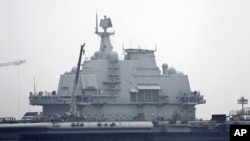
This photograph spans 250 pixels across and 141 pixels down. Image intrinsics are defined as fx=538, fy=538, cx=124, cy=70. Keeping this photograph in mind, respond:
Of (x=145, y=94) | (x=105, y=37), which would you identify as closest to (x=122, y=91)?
(x=145, y=94)

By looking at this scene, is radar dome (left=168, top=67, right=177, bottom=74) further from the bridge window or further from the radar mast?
the radar mast

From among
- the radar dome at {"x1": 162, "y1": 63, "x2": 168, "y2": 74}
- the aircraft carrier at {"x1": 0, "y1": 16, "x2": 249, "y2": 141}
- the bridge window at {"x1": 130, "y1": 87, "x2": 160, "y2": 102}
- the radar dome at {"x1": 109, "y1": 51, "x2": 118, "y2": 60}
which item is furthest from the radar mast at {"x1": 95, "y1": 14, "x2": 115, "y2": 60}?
the radar dome at {"x1": 162, "y1": 63, "x2": 168, "y2": 74}

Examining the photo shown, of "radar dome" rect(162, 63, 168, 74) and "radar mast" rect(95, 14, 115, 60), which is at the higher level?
"radar mast" rect(95, 14, 115, 60)

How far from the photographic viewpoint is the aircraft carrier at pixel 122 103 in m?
54.2

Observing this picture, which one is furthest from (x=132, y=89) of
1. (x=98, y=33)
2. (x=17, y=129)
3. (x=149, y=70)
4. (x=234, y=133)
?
(x=234, y=133)

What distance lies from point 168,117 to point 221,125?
29.3 ft

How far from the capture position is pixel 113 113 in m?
62.1

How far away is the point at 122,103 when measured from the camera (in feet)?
206

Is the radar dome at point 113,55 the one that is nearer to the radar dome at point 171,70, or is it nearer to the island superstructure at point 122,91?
the island superstructure at point 122,91

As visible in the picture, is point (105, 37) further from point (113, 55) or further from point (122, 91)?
point (122, 91)

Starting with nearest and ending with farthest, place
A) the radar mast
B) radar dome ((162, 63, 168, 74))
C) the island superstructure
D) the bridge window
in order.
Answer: the island superstructure, the bridge window, the radar mast, radar dome ((162, 63, 168, 74))

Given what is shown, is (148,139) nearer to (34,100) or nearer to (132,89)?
(132,89)

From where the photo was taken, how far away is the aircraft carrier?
54188mm

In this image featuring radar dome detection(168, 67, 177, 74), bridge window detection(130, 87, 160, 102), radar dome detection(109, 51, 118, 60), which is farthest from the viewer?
radar dome detection(168, 67, 177, 74)
